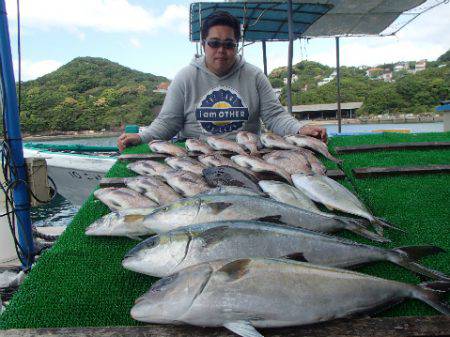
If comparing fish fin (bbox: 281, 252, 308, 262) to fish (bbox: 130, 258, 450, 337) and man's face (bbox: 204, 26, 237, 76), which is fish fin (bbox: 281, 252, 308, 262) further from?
man's face (bbox: 204, 26, 237, 76)

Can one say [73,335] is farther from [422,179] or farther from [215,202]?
[422,179]

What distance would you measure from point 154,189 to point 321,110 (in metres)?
35.4

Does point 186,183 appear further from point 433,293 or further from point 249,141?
point 433,293

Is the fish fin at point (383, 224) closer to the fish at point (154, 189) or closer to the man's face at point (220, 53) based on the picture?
the fish at point (154, 189)

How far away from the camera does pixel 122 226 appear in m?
2.08

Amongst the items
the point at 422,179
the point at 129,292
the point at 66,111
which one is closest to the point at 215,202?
the point at 129,292

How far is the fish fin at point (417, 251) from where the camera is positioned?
1.73m

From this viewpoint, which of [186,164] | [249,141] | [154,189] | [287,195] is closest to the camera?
[287,195]

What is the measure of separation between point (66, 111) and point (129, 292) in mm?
50272

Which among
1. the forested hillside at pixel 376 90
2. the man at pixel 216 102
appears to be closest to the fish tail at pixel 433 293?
the man at pixel 216 102

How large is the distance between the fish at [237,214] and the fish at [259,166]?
842 mm

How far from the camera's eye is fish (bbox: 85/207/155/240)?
6.77 ft

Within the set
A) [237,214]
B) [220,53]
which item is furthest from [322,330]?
[220,53]

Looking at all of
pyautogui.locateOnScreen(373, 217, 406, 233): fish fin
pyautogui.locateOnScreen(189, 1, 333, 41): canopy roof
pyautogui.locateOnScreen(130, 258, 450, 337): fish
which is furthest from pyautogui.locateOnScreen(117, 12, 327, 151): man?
pyautogui.locateOnScreen(189, 1, 333, 41): canopy roof
